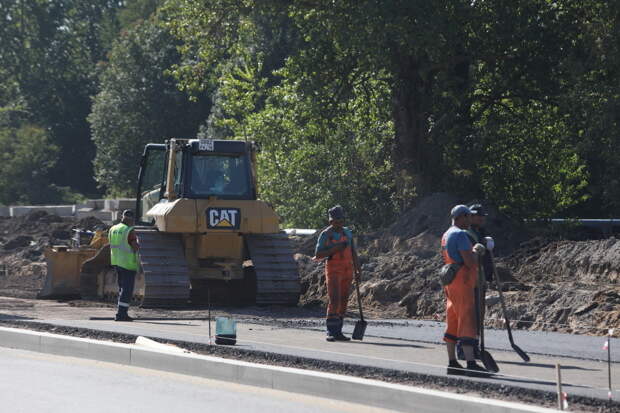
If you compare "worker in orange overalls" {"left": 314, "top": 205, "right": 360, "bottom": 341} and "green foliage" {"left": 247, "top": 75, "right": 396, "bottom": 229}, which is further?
"green foliage" {"left": 247, "top": 75, "right": 396, "bottom": 229}

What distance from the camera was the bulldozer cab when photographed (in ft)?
66.9

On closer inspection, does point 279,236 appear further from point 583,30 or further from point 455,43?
point 583,30

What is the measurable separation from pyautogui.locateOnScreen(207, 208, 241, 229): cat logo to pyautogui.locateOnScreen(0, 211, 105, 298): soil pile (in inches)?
212

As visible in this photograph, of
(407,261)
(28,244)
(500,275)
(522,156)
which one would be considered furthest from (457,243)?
(28,244)

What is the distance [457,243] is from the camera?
1101 centimetres

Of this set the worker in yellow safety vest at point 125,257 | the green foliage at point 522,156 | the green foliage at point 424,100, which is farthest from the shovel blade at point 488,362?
the green foliage at point 522,156

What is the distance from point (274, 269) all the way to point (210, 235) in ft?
4.44

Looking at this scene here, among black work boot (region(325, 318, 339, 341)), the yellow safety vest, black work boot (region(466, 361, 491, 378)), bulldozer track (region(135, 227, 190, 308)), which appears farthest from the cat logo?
black work boot (region(466, 361, 491, 378))

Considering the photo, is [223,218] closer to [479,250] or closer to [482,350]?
[482,350]

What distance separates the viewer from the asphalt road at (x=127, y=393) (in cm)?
985

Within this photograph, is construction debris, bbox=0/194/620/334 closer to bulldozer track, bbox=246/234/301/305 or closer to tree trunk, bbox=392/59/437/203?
bulldozer track, bbox=246/234/301/305

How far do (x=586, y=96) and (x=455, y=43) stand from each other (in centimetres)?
322

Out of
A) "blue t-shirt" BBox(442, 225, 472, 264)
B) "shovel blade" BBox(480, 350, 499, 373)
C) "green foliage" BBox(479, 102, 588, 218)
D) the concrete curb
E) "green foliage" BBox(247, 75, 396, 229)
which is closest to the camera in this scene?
the concrete curb

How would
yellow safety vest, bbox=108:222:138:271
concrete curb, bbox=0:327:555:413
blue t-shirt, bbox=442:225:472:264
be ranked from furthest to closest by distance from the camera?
yellow safety vest, bbox=108:222:138:271 → blue t-shirt, bbox=442:225:472:264 → concrete curb, bbox=0:327:555:413
